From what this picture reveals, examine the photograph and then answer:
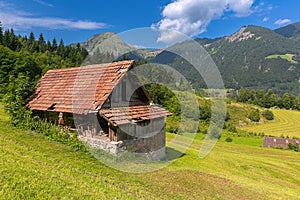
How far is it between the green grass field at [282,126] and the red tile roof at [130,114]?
75.3 metres

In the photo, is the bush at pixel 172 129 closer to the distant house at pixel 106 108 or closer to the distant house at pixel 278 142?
the distant house at pixel 278 142

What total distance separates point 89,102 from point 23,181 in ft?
23.6

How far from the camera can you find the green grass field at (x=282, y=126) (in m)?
82.3

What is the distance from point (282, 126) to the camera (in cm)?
9275

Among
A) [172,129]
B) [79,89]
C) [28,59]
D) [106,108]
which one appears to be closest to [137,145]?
[106,108]

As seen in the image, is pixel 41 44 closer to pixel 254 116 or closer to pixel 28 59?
pixel 28 59

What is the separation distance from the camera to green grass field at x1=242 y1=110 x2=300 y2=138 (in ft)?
270

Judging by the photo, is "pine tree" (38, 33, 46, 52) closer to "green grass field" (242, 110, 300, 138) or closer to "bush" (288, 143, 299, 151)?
"green grass field" (242, 110, 300, 138)

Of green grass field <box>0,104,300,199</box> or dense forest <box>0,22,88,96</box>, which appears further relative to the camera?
dense forest <box>0,22,88,96</box>

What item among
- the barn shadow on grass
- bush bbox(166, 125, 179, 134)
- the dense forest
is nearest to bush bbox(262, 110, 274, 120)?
bush bbox(166, 125, 179, 134)

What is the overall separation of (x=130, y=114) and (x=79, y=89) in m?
4.16

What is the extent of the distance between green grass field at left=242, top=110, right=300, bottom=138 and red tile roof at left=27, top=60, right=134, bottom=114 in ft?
259

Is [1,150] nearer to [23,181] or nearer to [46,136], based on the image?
[23,181]

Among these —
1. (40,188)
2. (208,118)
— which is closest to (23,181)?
(40,188)
